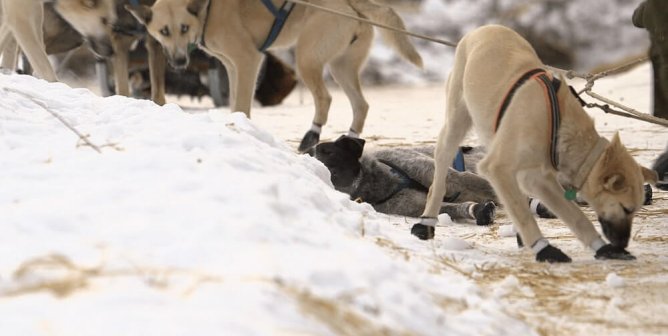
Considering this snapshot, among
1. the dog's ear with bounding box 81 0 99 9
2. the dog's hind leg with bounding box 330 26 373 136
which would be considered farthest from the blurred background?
the dog's hind leg with bounding box 330 26 373 136

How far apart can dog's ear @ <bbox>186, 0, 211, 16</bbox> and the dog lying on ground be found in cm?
223

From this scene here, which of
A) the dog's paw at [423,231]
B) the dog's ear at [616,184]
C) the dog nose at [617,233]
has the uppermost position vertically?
the dog's ear at [616,184]

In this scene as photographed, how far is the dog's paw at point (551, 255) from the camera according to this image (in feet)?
13.7

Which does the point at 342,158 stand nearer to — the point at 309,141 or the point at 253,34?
the point at 309,141

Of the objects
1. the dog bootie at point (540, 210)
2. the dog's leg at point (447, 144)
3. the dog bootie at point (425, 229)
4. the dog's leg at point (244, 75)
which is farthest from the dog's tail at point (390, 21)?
the dog bootie at point (425, 229)

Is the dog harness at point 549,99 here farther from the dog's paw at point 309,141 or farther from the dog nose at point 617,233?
the dog's paw at point 309,141

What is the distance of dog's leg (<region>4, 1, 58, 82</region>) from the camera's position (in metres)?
8.02

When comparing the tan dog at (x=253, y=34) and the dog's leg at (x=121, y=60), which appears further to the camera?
the dog's leg at (x=121, y=60)

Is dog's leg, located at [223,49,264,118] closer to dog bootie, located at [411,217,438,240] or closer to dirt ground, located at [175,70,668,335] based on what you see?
dirt ground, located at [175,70,668,335]

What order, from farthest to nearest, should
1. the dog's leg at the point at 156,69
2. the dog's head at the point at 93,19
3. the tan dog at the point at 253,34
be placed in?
1. the dog's leg at the point at 156,69
2. the dog's head at the point at 93,19
3. the tan dog at the point at 253,34

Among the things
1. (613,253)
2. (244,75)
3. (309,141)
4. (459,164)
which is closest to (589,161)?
(613,253)

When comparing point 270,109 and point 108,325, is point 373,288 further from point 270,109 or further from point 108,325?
point 270,109

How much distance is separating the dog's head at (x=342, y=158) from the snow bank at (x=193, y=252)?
1874 mm

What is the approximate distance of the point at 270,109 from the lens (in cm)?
1336
